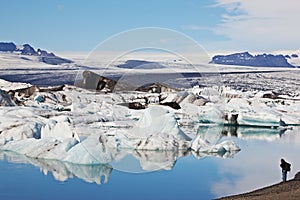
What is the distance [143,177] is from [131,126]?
473 cm

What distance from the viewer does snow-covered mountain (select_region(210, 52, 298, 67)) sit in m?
105

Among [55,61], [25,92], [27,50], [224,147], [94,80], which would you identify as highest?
[27,50]

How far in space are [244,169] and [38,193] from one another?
13.0 feet

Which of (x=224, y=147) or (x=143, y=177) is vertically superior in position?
(x=224, y=147)

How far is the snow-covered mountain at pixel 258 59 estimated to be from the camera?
105 metres

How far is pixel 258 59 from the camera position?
111625 mm

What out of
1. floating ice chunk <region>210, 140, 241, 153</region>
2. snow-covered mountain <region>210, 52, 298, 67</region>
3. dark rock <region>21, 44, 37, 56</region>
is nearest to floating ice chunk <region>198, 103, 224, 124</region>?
floating ice chunk <region>210, 140, 241, 153</region>

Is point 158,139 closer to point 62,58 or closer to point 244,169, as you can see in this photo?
point 244,169

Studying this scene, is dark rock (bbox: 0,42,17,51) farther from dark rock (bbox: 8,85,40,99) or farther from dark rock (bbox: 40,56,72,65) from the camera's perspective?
dark rock (bbox: 8,85,40,99)

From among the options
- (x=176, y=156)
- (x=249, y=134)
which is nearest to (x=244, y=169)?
(x=176, y=156)

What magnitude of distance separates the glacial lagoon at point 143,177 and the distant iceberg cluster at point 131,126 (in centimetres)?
23

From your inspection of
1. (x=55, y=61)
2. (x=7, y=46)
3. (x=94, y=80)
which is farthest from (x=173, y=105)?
(x=7, y=46)

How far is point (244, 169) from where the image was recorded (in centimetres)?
958

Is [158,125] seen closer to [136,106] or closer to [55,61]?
[136,106]
